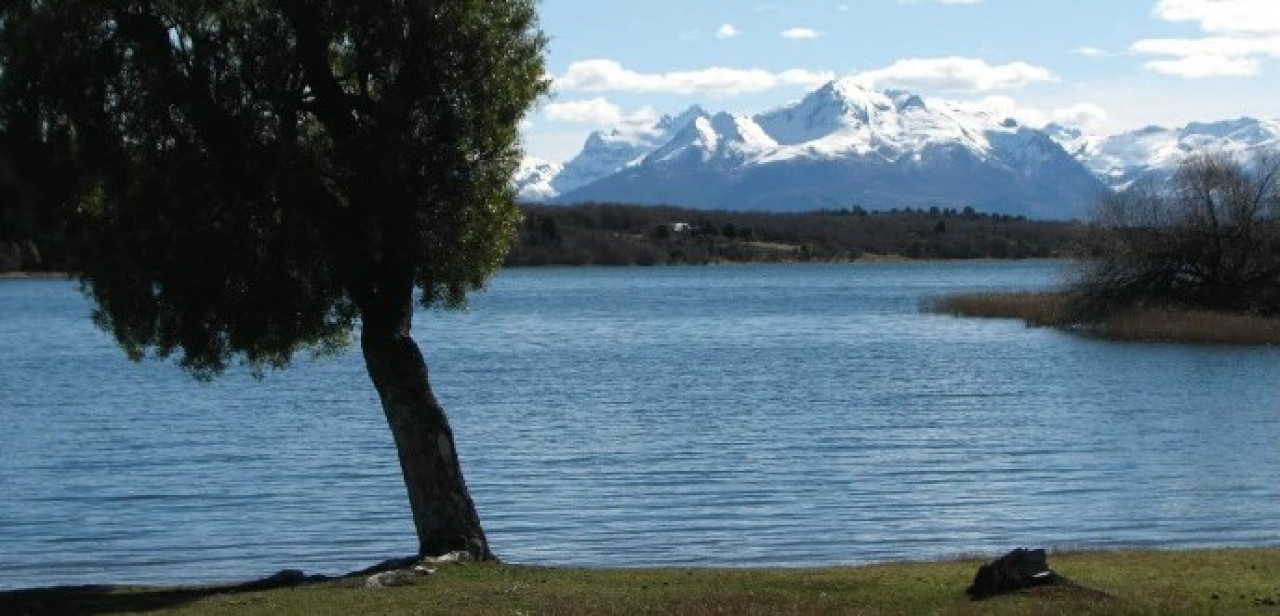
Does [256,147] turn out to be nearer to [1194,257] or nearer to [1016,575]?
[1016,575]

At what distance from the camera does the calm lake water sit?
102 feet

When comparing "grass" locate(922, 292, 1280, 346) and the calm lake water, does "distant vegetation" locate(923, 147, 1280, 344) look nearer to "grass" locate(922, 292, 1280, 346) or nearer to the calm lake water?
"grass" locate(922, 292, 1280, 346)

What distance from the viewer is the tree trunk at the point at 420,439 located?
2325 centimetres

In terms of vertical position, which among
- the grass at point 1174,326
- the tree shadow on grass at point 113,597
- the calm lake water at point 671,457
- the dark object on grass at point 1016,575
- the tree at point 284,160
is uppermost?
the tree at point 284,160

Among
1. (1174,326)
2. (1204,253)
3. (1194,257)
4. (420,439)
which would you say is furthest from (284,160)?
(1204,253)

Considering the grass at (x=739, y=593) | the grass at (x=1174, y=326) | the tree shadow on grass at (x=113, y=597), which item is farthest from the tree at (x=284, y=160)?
the grass at (x=1174, y=326)

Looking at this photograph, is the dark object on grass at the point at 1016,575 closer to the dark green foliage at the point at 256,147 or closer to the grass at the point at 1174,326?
the dark green foliage at the point at 256,147

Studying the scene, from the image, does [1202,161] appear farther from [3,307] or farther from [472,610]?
[3,307]

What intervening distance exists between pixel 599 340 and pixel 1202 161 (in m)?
33.0

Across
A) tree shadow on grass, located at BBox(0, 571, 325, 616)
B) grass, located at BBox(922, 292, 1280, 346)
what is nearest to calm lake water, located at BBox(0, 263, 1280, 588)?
grass, located at BBox(922, 292, 1280, 346)

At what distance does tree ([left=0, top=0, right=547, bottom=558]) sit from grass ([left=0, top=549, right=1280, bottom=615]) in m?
3.04

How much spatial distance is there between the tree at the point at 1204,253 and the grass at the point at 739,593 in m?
62.1

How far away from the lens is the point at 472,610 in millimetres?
18688

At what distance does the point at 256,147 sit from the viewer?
854 inches
